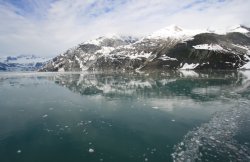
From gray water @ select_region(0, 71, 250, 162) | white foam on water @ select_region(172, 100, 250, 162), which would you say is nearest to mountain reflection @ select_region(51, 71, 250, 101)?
gray water @ select_region(0, 71, 250, 162)

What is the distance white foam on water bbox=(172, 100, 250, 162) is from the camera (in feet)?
61.6

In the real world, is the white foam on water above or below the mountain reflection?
below

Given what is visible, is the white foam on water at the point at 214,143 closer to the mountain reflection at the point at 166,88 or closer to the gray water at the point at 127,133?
the gray water at the point at 127,133

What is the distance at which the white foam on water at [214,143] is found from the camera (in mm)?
18781

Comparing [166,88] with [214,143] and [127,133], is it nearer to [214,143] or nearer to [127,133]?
[127,133]

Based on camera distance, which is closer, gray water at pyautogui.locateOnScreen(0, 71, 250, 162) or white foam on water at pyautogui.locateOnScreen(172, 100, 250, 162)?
white foam on water at pyautogui.locateOnScreen(172, 100, 250, 162)

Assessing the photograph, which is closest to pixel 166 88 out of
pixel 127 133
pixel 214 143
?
pixel 127 133

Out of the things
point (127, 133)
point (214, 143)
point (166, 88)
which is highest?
point (166, 88)

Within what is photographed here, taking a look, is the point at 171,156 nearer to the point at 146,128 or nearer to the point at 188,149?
the point at 188,149

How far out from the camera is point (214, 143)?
2155 cm

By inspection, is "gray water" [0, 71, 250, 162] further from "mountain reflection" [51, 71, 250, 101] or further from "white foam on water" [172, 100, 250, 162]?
"mountain reflection" [51, 71, 250, 101]

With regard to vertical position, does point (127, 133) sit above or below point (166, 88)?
below

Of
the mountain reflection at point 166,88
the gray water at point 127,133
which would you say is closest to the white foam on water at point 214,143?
the gray water at point 127,133

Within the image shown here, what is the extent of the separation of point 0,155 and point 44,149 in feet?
12.3
